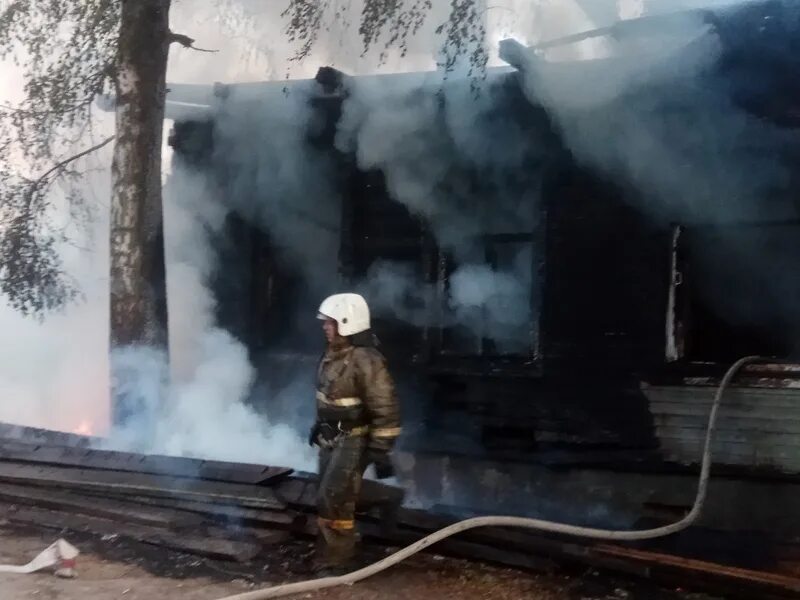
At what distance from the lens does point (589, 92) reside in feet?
19.6

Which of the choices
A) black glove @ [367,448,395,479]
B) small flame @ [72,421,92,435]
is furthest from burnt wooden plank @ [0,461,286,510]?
small flame @ [72,421,92,435]

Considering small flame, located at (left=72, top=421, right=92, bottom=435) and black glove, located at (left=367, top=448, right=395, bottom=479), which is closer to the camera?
black glove, located at (left=367, top=448, right=395, bottom=479)

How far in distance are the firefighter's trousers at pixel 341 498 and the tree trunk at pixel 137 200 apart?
10.8ft

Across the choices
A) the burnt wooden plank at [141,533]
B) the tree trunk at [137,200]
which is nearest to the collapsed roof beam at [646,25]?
the tree trunk at [137,200]

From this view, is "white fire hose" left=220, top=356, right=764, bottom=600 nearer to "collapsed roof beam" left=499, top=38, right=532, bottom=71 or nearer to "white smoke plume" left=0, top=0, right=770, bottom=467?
"white smoke plume" left=0, top=0, right=770, bottom=467

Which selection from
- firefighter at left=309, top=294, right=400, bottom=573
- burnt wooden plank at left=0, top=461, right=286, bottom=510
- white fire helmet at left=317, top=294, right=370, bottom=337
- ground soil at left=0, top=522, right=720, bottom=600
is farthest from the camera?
burnt wooden plank at left=0, top=461, right=286, bottom=510

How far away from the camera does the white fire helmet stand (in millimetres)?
4668

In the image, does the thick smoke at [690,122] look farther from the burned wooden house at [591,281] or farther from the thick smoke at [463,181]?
the thick smoke at [463,181]

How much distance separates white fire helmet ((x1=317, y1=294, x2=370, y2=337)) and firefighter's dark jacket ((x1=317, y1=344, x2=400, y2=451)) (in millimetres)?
128

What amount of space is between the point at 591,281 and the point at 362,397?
8.91 feet

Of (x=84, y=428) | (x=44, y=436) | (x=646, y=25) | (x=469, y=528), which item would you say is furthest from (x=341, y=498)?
(x=84, y=428)

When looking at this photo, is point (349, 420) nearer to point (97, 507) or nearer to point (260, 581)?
point (260, 581)

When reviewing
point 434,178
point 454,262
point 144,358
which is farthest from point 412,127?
point 144,358

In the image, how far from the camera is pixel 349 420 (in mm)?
4633
